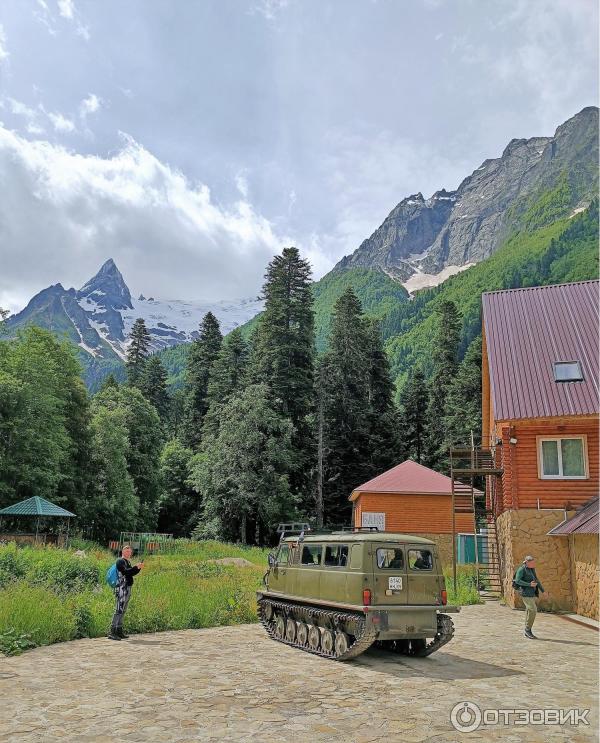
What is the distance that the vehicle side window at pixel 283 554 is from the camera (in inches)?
550

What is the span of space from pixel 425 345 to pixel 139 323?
47.4 m

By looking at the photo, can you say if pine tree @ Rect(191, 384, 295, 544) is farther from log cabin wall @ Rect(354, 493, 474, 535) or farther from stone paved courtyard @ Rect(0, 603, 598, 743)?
stone paved courtyard @ Rect(0, 603, 598, 743)

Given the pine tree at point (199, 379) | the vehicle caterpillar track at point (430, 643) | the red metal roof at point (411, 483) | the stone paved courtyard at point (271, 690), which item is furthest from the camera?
the pine tree at point (199, 379)

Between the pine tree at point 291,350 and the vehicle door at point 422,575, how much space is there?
114ft

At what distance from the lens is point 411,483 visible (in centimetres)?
3391

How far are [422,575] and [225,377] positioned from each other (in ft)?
156

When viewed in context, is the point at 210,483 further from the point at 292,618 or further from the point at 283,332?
the point at 292,618

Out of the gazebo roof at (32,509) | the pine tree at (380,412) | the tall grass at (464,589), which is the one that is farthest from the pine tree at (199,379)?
the tall grass at (464,589)

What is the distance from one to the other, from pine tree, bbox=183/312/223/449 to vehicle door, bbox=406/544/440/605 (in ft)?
171

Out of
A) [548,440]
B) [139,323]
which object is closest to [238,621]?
[548,440]

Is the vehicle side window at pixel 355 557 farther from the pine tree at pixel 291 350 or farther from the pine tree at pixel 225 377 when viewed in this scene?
the pine tree at pixel 225 377

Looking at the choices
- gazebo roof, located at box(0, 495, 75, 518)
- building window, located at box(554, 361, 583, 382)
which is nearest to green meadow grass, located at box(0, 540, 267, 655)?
gazebo roof, located at box(0, 495, 75, 518)

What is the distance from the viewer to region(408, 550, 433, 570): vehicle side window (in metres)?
11.5

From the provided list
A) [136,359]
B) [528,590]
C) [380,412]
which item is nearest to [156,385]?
[136,359]
